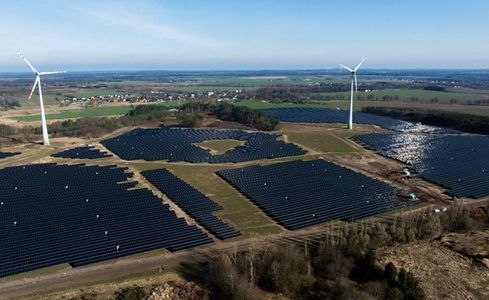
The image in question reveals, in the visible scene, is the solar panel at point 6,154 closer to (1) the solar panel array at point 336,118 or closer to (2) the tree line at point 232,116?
(2) the tree line at point 232,116

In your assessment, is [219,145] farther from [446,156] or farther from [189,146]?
[446,156]

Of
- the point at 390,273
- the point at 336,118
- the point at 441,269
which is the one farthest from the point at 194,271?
the point at 336,118

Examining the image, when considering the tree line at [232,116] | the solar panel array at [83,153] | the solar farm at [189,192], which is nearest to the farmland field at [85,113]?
the tree line at [232,116]

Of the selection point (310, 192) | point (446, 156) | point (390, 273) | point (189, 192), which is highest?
point (446, 156)

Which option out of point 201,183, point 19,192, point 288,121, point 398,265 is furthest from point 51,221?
point 288,121

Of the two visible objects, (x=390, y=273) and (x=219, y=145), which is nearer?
(x=390, y=273)
